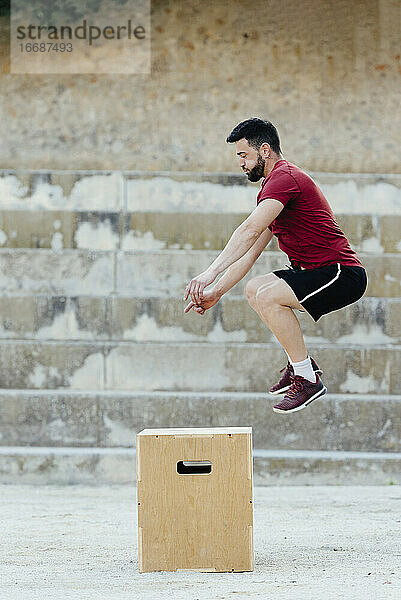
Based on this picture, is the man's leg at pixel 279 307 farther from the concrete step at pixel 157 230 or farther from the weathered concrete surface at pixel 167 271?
the concrete step at pixel 157 230

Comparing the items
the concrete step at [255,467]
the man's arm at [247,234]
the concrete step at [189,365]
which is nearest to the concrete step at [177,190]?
the concrete step at [189,365]

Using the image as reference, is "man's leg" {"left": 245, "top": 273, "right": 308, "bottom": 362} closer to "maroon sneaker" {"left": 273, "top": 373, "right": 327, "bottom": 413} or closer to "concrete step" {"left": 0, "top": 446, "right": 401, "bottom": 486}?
"maroon sneaker" {"left": 273, "top": 373, "right": 327, "bottom": 413}

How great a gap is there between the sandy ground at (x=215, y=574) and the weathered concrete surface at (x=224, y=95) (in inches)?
135

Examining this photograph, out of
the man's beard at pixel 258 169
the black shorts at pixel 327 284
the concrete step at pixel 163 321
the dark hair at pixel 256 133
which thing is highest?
the dark hair at pixel 256 133

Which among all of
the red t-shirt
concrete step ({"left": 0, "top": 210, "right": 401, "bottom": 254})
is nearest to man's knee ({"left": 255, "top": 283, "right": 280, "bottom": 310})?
the red t-shirt

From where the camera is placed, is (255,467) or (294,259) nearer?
(294,259)

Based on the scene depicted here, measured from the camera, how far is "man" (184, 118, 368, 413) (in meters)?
4.94

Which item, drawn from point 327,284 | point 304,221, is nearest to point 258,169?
point 304,221

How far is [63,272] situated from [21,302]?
0.53 meters

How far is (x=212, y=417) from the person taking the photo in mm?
8750

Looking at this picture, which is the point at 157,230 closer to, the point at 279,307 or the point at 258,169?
the point at 258,169

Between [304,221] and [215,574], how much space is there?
2.07m

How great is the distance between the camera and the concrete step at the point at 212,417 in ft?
28.7

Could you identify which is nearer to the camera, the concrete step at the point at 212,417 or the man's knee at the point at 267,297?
the man's knee at the point at 267,297
